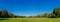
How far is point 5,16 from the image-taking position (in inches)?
214

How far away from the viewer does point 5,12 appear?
5.24 m

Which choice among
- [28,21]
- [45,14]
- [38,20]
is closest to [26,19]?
[28,21]

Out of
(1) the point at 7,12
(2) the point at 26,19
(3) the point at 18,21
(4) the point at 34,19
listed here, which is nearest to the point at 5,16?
(1) the point at 7,12

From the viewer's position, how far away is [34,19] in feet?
17.1

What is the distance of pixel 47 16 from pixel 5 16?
6.43 feet

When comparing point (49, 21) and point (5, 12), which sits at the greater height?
point (5, 12)

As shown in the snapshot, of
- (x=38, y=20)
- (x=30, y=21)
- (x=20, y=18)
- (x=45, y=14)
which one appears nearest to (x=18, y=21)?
(x=20, y=18)

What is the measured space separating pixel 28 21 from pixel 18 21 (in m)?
0.46

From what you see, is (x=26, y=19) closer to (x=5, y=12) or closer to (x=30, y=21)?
(x=30, y=21)

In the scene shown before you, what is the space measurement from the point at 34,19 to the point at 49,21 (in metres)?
0.68

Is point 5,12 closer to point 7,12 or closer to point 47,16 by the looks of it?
point 7,12

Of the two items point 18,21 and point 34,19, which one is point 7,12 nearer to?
point 18,21

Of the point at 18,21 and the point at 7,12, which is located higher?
the point at 7,12

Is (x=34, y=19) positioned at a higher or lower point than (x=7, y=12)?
lower
